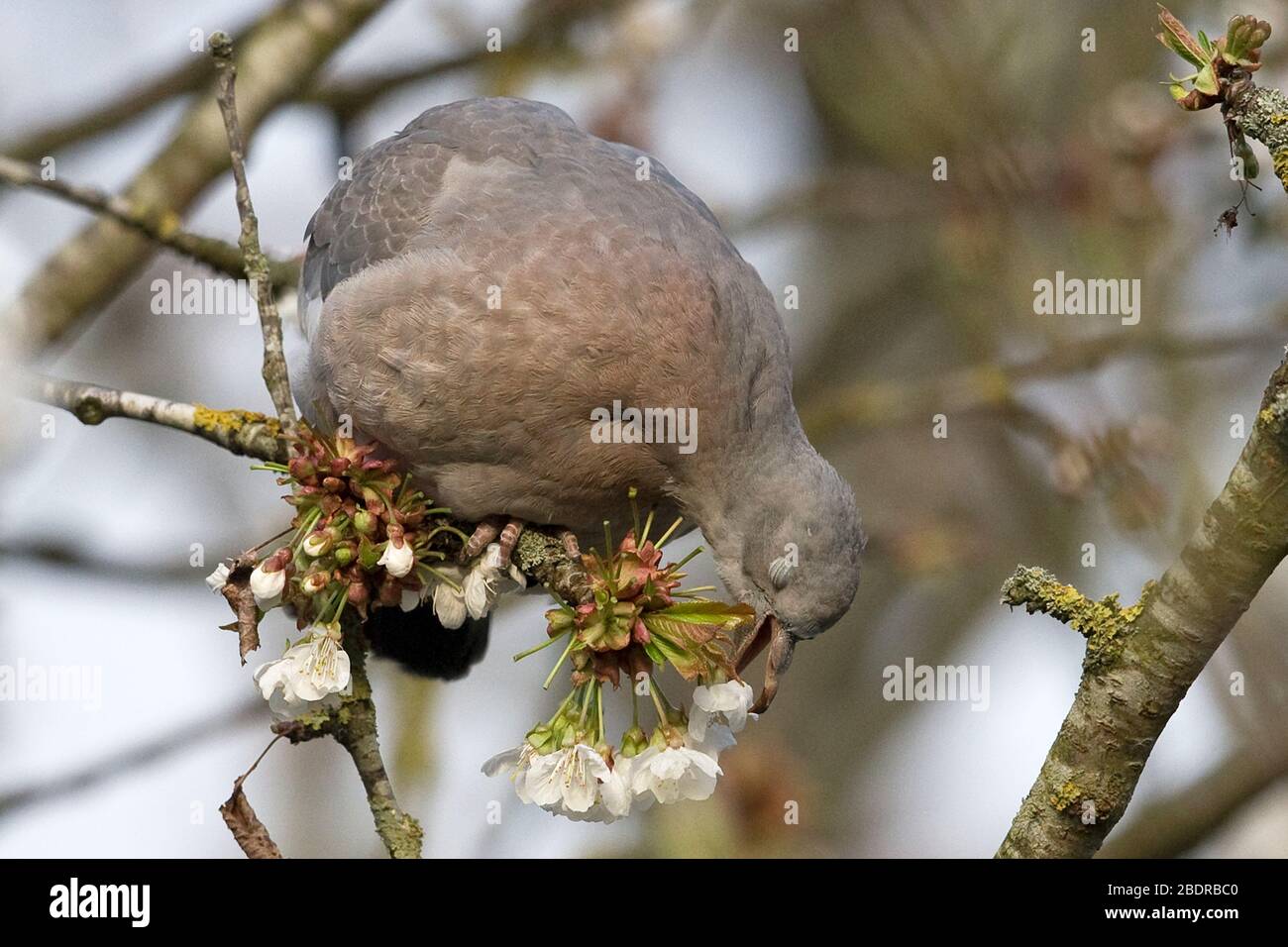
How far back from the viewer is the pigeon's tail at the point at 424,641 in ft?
16.2

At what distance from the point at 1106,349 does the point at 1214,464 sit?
1.55 meters

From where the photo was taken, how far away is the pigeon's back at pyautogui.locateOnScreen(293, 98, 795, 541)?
435cm

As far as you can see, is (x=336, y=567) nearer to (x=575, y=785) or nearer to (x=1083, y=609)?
(x=575, y=785)

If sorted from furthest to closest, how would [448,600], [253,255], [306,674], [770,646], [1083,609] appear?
1. [770,646]
2. [448,600]
3. [253,255]
4. [306,674]
5. [1083,609]

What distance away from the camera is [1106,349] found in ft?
20.5

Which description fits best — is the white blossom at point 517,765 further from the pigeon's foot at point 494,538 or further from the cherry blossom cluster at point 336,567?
the pigeon's foot at point 494,538

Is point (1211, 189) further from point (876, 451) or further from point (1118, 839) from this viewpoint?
point (876, 451)

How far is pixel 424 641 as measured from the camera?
16.4 feet

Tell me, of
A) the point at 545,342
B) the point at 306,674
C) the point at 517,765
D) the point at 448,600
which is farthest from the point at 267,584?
the point at 545,342

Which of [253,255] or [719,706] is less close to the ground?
[253,255]

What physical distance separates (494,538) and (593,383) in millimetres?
594

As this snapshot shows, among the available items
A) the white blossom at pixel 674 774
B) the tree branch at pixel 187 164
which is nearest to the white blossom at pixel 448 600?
the white blossom at pixel 674 774

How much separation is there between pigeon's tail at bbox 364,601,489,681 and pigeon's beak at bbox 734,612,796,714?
115cm

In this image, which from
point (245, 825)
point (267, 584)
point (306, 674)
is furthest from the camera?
point (267, 584)
